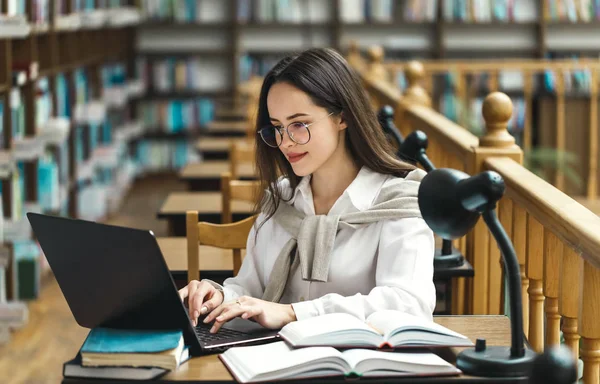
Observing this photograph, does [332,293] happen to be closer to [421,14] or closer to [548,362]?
[548,362]

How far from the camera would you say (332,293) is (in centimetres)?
182

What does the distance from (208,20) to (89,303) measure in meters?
7.28

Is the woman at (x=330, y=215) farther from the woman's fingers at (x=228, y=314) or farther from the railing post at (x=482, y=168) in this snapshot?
the railing post at (x=482, y=168)

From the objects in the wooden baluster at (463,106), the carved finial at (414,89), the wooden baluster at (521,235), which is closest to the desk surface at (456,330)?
the wooden baluster at (521,235)

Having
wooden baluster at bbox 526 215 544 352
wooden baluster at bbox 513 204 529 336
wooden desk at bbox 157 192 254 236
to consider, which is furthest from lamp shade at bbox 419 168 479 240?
wooden desk at bbox 157 192 254 236

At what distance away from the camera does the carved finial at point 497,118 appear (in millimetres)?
2367

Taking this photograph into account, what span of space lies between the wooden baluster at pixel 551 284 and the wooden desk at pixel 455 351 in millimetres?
225

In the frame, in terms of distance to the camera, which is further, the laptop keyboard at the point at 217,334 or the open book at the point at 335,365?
the laptop keyboard at the point at 217,334

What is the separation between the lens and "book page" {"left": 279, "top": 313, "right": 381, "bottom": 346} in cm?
150

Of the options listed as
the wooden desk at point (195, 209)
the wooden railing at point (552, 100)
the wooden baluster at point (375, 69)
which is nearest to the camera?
the wooden desk at point (195, 209)

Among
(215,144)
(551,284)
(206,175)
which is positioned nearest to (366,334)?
(551,284)

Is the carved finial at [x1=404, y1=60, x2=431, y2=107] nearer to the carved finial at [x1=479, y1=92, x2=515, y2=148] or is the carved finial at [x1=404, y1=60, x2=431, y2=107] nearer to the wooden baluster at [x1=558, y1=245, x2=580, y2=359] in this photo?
the carved finial at [x1=479, y1=92, x2=515, y2=148]

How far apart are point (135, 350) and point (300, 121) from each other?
0.59 m

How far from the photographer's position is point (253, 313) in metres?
1.65
